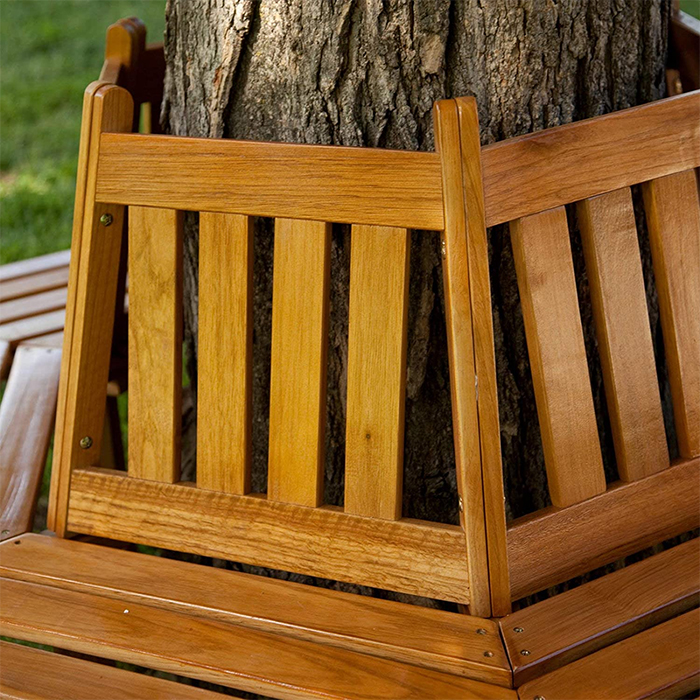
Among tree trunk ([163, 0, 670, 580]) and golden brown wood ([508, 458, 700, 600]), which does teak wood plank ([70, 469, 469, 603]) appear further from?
tree trunk ([163, 0, 670, 580])

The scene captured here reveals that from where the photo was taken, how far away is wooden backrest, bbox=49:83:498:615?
1.47m

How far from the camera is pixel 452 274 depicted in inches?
56.1

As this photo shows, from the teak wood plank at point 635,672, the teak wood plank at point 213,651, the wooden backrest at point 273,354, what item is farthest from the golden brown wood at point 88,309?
the teak wood plank at point 635,672

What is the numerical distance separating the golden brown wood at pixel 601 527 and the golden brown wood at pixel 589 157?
1.59ft

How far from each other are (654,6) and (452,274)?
68 cm

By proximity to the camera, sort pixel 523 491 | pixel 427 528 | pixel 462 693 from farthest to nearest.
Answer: pixel 523 491, pixel 427 528, pixel 462 693

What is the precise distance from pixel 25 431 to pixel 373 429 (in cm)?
77

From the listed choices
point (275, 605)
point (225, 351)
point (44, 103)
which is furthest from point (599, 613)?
point (44, 103)

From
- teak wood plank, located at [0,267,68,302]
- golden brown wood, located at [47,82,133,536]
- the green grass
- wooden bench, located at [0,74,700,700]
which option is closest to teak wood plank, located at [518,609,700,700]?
wooden bench, located at [0,74,700,700]

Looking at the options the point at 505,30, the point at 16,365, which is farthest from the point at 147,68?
the point at 505,30

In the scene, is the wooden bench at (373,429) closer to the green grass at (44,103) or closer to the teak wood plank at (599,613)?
the teak wood plank at (599,613)

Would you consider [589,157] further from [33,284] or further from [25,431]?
[33,284]

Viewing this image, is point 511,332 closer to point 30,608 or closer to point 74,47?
point 30,608

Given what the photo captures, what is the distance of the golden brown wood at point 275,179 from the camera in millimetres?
1442
